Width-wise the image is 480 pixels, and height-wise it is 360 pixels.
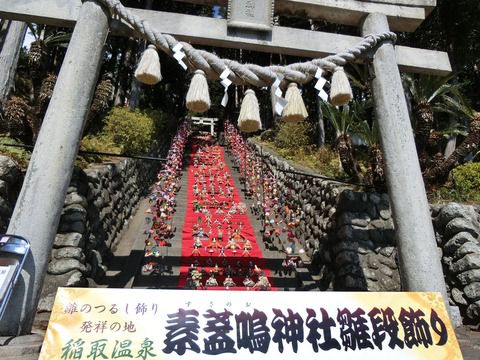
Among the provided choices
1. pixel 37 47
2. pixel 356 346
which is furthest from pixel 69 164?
pixel 37 47

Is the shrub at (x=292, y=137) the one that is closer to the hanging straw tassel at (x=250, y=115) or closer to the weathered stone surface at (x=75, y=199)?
the weathered stone surface at (x=75, y=199)

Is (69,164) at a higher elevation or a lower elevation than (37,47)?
lower

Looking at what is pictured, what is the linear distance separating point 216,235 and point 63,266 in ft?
9.84

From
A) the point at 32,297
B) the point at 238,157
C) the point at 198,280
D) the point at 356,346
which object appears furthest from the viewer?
the point at 238,157

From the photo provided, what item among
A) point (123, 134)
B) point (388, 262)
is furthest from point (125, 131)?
point (388, 262)

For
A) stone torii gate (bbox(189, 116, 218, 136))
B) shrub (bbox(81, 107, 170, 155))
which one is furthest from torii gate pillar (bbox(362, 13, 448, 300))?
stone torii gate (bbox(189, 116, 218, 136))

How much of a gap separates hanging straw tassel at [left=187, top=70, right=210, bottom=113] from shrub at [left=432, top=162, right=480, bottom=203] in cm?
484

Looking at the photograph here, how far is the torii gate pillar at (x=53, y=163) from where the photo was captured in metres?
2.52

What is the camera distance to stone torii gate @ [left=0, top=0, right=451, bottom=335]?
8.81 feet

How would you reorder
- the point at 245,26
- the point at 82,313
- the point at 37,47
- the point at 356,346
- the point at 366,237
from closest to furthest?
the point at 82,313 < the point at 356,346 < the point at 245,26 < the point at 366,237 < the point at 37,47

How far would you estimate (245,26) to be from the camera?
3.49 meters

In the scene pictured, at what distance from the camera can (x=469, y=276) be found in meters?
4.58

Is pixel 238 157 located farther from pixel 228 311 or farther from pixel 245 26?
pixel 228 311

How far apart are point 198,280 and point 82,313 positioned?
2.90 meters
